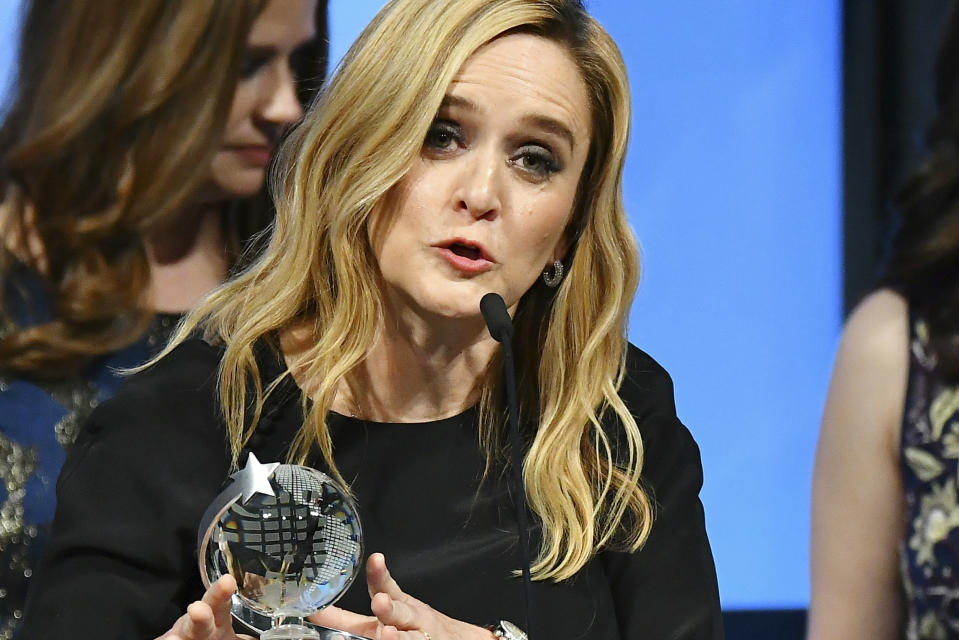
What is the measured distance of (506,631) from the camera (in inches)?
46.5

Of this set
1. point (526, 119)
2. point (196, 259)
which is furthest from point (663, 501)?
point (196, 259)

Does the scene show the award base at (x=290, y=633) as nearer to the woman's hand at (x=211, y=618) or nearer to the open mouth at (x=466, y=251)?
the woman's hand at (x=211, y=618)

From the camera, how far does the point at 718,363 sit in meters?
1.52

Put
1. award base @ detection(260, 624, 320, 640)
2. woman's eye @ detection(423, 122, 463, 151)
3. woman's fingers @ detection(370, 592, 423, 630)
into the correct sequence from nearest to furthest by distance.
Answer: award base @ detection(260, 624, 320, 640)
woman's fingers @ detection(370, 592, 423, 630)
woman's eye @ detection(423, 122, 463, 151)

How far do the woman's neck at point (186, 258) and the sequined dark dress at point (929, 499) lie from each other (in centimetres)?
76

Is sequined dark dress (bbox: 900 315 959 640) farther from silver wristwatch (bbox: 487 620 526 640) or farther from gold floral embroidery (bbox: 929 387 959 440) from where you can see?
silver wristwatch (bbox: 487 620 526 640)

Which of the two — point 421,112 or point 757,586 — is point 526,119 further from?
point 757,586

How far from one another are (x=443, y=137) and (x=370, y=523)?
A: 1.37ft

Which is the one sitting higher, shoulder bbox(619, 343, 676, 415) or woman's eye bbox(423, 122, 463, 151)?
woman's eye bbox(423, 122, 463, 151)

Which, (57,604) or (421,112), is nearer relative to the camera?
(57,604)

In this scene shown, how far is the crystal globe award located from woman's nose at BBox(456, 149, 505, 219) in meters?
0.47

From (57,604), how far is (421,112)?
601 mm

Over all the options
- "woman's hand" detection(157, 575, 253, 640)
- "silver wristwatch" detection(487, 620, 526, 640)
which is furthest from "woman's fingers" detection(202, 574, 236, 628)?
"silver wristwatch" detection(487, 620, 526, 640)

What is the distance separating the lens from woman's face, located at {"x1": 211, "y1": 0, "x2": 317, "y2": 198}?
136 cm
